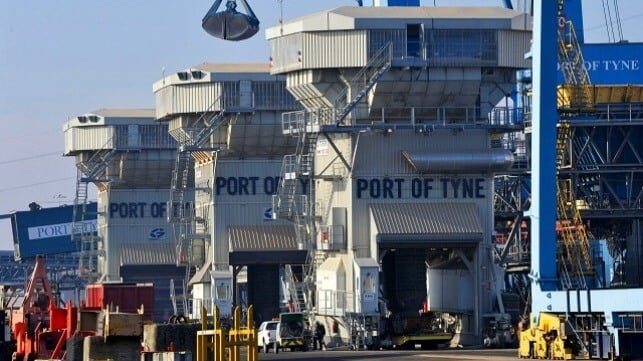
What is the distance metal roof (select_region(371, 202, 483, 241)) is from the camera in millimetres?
76312

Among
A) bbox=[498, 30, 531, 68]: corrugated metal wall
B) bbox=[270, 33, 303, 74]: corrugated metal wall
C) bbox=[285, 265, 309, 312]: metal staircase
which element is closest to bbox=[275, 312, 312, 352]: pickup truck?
bbox=[285, 265, 309, 312]: metal staircase

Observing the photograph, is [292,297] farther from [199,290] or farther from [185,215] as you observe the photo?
[185,215]

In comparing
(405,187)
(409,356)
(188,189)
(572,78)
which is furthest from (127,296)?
(188,189)

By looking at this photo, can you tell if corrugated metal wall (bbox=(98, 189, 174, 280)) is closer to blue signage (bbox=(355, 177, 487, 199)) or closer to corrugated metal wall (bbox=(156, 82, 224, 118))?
corrugated metal wall (bbox=(156, 82, 224, 118))

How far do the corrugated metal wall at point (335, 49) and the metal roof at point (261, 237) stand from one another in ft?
67.9

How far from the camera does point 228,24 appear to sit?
84.2 m

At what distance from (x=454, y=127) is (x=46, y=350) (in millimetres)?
24237

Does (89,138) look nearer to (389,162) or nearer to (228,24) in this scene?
(228,24)

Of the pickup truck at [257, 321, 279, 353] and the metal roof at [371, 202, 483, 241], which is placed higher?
the metal roof at [371, 202, 483, 241]

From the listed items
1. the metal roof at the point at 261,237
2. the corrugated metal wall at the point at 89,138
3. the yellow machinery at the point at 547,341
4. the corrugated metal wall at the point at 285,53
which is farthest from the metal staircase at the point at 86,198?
the yellow machinery at the point at 547,341

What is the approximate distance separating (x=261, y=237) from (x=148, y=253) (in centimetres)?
1904

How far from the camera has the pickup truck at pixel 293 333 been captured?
7769 cm

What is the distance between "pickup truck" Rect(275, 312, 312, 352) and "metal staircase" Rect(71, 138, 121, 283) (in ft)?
113

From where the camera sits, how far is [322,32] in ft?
250
